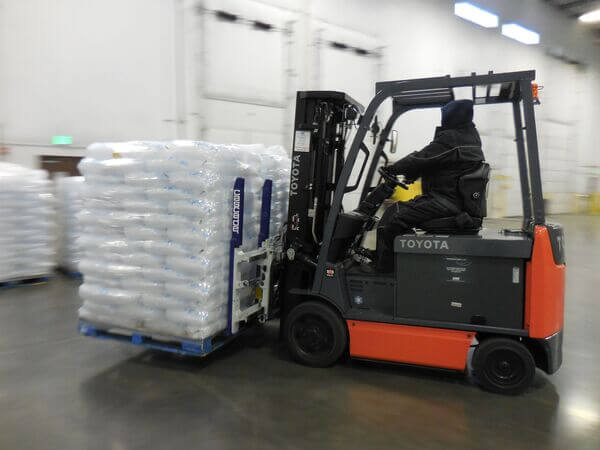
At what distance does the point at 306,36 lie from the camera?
1040cm

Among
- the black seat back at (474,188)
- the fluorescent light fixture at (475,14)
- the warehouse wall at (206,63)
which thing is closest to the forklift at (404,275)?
the black seat back at (474,188)

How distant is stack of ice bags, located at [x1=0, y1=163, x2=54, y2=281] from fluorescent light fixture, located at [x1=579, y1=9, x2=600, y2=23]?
20.6 meters

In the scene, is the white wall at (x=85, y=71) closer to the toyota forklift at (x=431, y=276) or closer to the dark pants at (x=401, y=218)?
the toyota forklift at (x=431, y=276)

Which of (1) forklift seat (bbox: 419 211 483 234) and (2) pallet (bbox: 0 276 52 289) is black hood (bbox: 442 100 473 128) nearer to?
(1) forklift seat (bbox: 419 211 483 234)

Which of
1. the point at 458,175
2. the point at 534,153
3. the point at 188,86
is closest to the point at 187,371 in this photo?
the point at 458,175

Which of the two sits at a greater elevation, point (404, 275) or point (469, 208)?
point (469, 208)

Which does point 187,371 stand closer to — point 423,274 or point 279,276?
point 279,276

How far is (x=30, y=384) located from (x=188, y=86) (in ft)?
21.4

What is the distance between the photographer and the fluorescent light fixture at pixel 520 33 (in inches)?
617

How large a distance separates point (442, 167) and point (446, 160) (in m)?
0.09

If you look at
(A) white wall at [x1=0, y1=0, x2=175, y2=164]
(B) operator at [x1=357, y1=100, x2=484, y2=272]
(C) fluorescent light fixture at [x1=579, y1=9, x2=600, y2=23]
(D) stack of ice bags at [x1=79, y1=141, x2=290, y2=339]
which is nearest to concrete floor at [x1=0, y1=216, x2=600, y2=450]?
(D) stack of ice bags at [x1=79, y1=141, x2=290, y2=339]

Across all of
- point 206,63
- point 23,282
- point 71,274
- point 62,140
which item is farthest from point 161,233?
point 206,63

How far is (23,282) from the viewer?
20.7 ft

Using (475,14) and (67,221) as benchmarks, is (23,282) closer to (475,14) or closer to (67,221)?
(67,221)
